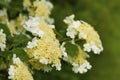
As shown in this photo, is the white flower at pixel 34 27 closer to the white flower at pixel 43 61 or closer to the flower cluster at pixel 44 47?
the flower cluster at pixel 44 47

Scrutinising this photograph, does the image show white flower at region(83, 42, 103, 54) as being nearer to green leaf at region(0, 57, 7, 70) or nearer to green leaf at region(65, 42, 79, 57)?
green leaf at region(65, 42, 79, 57)

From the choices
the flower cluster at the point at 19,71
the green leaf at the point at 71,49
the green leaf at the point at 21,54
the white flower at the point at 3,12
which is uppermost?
the white flower at the point at 3,12

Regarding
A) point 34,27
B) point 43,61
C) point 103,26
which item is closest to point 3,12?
point 34,27

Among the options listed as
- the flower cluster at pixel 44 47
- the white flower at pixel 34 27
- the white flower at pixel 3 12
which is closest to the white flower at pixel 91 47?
the flower cluster at pixel 44 47

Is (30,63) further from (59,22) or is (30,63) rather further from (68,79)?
(59,22)

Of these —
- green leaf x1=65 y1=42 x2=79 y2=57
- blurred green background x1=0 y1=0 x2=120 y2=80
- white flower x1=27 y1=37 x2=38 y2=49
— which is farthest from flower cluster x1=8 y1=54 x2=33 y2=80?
blurred green background x1=0 y1=0 x2=120 y2=80

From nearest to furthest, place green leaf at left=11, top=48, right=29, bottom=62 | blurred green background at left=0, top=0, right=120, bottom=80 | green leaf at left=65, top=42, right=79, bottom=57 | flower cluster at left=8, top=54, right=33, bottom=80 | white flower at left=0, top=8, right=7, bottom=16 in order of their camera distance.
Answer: flower cluster at left=8, top=54, right=33, bottom=80 → green leaf at left=11, top=48, right=29, bottom=62 → green leaf at left=65, top=42, right=79, bottom=57 → white flower at left=0, top=8, right=7, bottom=16 → blurred green background at left=0, top=0, right=120, bottom=80

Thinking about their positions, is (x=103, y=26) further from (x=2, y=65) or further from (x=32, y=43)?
(x=32, y=43)

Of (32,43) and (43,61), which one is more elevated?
(32,43)
